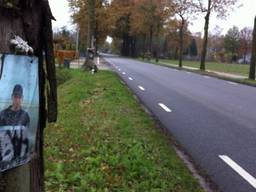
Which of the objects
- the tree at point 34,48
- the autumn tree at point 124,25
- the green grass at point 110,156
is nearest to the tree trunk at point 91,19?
the green grass at point 110,156

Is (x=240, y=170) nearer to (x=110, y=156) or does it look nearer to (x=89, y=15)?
(x=110, y=156)

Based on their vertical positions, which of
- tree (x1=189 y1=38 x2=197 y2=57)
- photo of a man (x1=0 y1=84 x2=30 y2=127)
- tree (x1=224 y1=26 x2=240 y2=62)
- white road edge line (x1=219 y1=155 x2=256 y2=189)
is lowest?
tree (x1=189 y1=38 x2=197 y2=57)

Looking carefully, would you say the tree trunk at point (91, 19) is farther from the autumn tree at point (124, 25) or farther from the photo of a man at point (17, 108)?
the photo of a man at point (17, 108)

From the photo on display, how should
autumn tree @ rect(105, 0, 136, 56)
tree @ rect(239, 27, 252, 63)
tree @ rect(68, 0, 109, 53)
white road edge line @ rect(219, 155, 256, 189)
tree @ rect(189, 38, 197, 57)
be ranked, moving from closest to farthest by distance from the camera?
white road edge line @ rect(219, 155, 256, 189)
tree @ rect(68, 0, 109, 53)
autumn tree @ rect(105, 0, 136, 56)
tree @ rect(239, 27, 252, 63)
tree @ rect(189, 38, 197, 57)

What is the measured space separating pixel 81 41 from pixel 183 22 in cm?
2786

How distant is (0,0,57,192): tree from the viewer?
2600mm

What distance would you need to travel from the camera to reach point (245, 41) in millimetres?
138250

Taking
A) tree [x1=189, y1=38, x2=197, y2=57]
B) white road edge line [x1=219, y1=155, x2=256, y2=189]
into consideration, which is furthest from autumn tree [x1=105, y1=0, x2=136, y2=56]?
white road edge line [x1=219, y1=155, x2=256, y2=189]

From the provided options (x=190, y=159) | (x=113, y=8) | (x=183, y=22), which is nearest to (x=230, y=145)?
(x=190, y=159)

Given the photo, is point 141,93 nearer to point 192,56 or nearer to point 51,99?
point 51,99

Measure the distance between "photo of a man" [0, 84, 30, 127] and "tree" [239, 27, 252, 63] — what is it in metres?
138

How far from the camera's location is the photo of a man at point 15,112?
2.53 m

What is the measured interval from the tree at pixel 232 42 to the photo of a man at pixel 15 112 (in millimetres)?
136551

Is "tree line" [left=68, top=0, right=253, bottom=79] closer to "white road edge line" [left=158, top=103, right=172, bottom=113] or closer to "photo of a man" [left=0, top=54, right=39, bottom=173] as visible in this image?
"white road edge line" [left=158, top=103, right=172, bottom=113]
